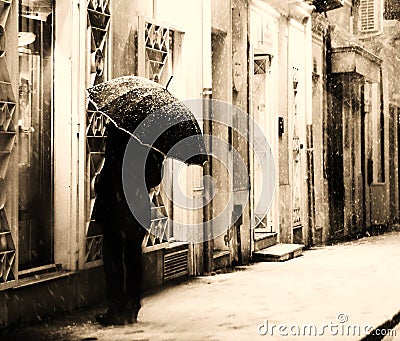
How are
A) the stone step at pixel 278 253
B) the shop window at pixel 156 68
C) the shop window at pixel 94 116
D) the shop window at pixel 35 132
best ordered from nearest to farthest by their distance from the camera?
the shop window at pixel 35 132, the shop window at pixel 94 116, the shop window at pixel 156 68, the stone step at pixel 278 253

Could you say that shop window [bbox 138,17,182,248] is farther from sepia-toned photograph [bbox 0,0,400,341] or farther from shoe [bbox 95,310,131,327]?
shoe [bbox 95,310,131,327]

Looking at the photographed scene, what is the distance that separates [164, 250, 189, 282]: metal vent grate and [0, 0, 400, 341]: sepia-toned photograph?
27 mm

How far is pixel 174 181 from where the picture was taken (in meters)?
10.6

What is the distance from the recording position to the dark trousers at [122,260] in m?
6.82

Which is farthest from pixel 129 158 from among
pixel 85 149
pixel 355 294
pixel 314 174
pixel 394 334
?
pixel 314 174

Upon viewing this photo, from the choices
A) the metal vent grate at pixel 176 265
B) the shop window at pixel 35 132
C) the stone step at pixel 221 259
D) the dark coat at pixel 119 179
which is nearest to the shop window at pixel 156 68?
the metal vent grate at pixel 176 265

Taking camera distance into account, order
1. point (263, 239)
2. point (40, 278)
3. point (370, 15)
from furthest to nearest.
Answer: point (370, 15) → point (263, 239) → point (40, 278)

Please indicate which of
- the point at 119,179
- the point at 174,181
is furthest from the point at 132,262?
the point at 174,181

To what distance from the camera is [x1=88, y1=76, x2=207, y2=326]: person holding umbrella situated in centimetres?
657

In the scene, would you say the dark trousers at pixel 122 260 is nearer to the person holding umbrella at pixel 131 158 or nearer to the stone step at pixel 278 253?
the person holding umbrella at pixel 131 158

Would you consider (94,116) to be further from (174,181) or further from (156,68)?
(174,181)

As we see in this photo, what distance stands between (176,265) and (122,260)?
3445 millimetres

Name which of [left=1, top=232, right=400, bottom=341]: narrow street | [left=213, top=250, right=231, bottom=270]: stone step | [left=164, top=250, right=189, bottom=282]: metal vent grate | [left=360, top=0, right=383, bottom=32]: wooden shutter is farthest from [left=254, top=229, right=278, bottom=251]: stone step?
[left=360, top=0, right=383, bottom=32]: wooden shutter

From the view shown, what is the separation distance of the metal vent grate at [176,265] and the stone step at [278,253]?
2.40 m
